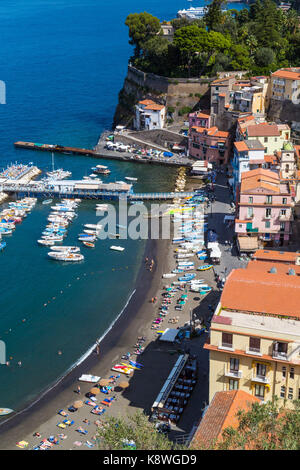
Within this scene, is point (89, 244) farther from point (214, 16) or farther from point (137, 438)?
point (214, 16)

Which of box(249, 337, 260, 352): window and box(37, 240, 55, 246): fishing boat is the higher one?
box(249, 337, 260, 352): window

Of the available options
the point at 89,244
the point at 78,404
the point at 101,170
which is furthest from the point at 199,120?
the point at 78,404

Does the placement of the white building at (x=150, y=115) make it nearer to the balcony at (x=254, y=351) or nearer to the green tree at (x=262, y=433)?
the balcony at (x=254, y=351)

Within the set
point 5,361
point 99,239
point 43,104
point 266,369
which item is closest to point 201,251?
point 99,239

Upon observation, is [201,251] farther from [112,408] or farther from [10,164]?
[10,164]

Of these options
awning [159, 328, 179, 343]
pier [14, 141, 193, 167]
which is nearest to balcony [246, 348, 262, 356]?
awning [159, 328, 179, 343]

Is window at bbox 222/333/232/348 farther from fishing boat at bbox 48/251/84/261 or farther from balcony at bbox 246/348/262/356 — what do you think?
fishing boat at bbox 48/251/84/261

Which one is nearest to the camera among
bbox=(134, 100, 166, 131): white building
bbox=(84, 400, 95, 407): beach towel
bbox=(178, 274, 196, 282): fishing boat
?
bbox=(84, 400, 95, 407): beach towel
